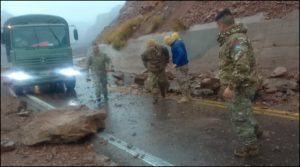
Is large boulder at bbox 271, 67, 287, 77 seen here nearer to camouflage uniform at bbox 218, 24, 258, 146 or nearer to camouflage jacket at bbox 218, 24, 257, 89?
camouflage uniform at bbox 218, 24, 258, 146

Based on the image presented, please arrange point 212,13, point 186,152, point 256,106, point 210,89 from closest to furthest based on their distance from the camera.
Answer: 1. point 186,152
2. point 256,106
3. point 210,89
4. point 212,13

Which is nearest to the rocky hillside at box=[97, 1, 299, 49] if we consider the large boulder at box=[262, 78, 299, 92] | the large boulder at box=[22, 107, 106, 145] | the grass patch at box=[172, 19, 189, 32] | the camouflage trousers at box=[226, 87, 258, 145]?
the grass patch at box=[172, 19, 189, 32]

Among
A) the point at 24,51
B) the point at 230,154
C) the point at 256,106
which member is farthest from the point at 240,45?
the point at 24,51

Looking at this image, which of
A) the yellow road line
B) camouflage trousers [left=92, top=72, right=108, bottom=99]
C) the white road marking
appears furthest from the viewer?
camouflage trousers [left=92, top=72, right=108, bottom=99]

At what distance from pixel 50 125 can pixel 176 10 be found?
1580 centimetres

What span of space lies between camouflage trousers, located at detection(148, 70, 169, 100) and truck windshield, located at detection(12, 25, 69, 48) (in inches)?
207

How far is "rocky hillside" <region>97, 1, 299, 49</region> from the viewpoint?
1654 cm

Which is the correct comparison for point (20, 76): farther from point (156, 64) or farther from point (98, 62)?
point (156, 64)

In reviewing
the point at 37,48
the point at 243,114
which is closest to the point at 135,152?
the point at 243,114

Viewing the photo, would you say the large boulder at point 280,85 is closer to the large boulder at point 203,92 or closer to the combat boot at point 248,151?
the large boulder at point 203,92

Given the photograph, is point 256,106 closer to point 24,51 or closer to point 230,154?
point 230,154

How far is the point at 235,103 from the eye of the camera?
6.45m

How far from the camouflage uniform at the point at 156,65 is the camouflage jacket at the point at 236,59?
561cm

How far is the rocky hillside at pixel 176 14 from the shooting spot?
16538mm
